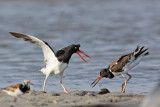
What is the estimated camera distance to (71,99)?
779cm

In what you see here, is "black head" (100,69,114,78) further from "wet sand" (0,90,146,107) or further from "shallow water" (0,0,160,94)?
"wet sand" (0,90,146,107)

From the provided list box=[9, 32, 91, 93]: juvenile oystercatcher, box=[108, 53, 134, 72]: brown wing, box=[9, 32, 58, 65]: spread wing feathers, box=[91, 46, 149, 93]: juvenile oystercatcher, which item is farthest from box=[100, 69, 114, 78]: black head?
box=[9, 32, 58, 65]: spread wing feathers

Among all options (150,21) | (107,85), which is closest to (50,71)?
(107,85)

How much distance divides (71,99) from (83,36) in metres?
9.60

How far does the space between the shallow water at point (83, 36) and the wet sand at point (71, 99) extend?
104cm

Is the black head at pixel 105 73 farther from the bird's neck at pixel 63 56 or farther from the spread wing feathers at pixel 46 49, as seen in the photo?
the spread wing feathers at pixel 46 49

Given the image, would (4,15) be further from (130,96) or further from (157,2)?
(130,96)

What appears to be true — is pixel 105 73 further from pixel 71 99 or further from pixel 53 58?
pixel 71 99

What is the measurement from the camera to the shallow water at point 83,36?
416 inches

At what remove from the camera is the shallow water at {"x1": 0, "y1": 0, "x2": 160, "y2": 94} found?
10.6 m

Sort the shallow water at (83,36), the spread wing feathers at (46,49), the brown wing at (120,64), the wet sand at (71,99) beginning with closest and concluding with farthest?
the wet sand at (71,99) → the spread wing feathers at (46,49) → the brown wing at (120,64) → the shallow water at (83,36)

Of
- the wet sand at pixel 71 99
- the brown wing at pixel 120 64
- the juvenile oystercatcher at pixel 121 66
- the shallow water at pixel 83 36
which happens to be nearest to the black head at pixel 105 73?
the juvenile oystercatcher at pixel 121 66

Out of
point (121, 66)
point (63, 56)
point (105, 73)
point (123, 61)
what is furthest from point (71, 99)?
point (123, 61)

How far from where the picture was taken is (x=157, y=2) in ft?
89.4
